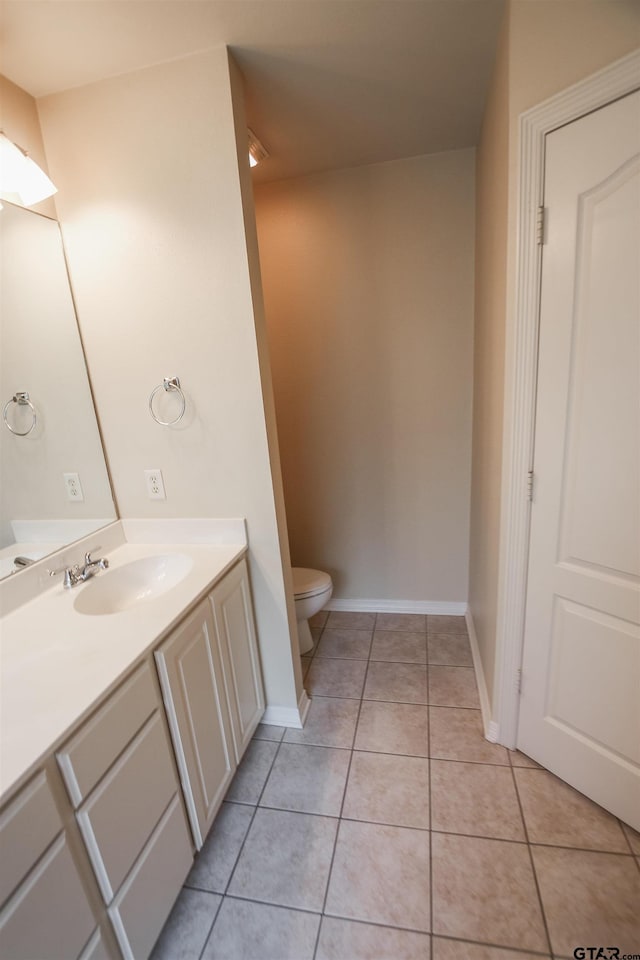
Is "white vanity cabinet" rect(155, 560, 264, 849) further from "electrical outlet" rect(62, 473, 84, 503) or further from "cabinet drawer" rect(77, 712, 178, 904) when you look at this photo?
"electrical outlet" rect(62, 473, 84, 503)

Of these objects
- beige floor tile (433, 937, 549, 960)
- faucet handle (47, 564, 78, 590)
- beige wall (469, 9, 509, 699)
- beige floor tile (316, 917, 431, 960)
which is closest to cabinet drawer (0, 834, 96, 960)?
beige floor tile (316, 917, 431, 960)

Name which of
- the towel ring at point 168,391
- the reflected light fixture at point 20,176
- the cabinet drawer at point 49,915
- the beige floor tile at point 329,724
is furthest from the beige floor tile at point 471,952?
the reflected light fixture at point 20,176

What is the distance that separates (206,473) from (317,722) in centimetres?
123

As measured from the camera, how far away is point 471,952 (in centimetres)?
106

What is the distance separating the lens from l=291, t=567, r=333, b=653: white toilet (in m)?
2.14

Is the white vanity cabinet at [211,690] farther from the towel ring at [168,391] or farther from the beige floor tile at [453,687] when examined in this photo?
the beige floor tile at [453,687]

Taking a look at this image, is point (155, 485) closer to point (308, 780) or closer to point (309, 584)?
point (309, 584)

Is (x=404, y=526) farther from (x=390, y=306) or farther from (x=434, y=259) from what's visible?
(x=434, y=259)

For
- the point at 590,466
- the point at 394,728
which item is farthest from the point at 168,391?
the point at 394,728

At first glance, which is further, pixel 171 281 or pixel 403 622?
pixel 403 622

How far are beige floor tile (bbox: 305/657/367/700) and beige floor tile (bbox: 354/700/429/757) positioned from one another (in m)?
0.12

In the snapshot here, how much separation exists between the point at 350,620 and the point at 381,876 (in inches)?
55.2

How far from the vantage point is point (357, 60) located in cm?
135

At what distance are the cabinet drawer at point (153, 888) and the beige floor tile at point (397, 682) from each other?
1.01 metres
